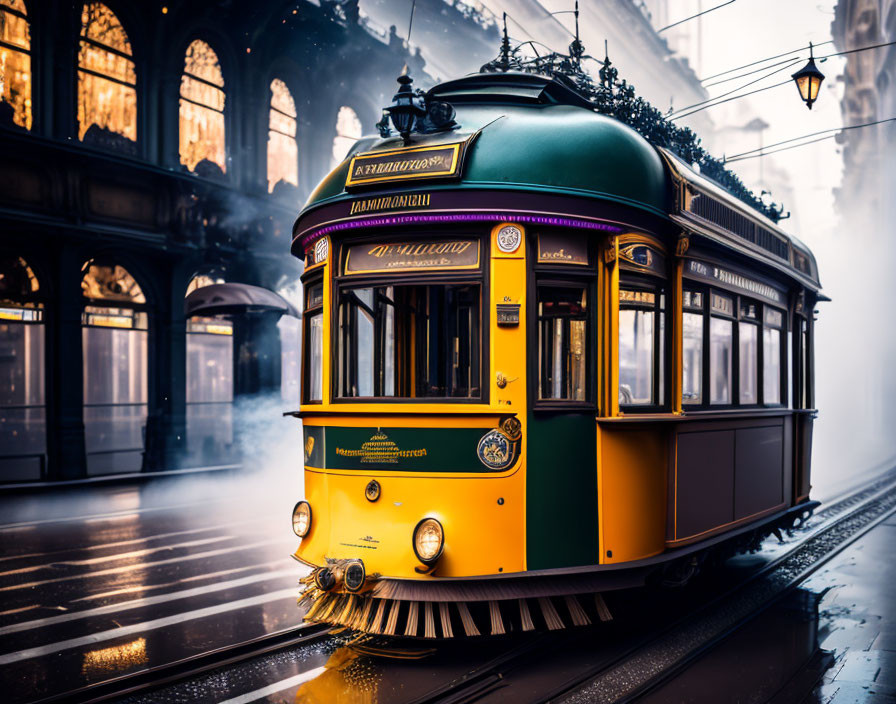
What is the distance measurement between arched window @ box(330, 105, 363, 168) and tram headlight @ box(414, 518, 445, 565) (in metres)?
20.2

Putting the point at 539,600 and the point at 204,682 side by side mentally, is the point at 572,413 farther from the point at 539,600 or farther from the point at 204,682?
the point at 204,682

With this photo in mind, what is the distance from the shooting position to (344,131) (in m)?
25.5

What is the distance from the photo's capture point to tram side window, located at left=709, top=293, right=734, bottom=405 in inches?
310

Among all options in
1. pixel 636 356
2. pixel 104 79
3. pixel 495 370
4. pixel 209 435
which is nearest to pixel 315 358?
pixel 495 370

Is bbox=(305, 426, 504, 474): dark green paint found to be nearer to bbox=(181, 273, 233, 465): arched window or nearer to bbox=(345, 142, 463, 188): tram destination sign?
bbox=(345, 142, 463, 188): tram destination sign

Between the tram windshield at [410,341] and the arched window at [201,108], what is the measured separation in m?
15.0

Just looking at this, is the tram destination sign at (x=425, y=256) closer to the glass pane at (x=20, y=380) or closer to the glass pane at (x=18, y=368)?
the glass pane at (x=20, y=380)

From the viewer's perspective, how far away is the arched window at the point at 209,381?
20.7 metres

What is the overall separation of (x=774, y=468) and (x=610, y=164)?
4.63m

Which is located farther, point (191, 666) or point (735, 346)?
point (735, 346)

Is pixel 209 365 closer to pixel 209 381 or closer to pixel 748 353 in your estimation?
pixel 209 381

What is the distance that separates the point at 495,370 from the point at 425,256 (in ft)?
3.13

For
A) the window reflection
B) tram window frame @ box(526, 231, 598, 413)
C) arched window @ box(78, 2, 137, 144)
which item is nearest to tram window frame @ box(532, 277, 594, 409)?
tram window frame @ box(526, 231, 598, 413)

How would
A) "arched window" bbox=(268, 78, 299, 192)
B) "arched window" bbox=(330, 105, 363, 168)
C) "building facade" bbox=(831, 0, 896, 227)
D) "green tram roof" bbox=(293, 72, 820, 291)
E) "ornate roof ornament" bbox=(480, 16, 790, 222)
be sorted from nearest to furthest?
1. "green tram roof" bbox=(293, 72, 820, 291)
2. "ornate roof ornament" bbox=(480, 16, 790, 222)
3. "arched window" bbox=(268, 78, 299, 192)
4. "arched window" bbox=(330, 105, 363, 168)
5. "building facade" bbox=(831, 0, 896, 227)
